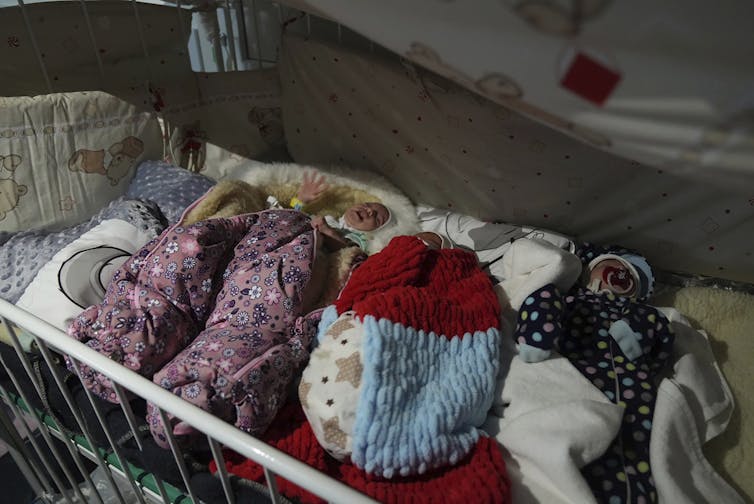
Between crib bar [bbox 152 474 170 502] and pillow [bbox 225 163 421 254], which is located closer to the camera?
crib bar [bbox 152 474 170 502]

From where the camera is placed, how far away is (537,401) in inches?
33.8

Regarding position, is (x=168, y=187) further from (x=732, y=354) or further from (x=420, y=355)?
(x=732, y=354)

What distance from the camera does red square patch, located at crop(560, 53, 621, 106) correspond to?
41 centimetres

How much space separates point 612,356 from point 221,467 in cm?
72

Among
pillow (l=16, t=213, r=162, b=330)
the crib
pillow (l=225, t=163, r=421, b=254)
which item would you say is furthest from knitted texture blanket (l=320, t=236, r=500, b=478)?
pillow (l=16, t=213, r=162, b=330)

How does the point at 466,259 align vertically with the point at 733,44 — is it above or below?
below

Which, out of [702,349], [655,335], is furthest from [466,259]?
[702,349]

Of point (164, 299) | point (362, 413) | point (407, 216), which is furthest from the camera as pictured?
point (407, 216)

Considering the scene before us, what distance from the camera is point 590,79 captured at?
42cm

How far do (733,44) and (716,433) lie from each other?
2.59ft

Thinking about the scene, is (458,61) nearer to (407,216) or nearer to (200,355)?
(200,355)

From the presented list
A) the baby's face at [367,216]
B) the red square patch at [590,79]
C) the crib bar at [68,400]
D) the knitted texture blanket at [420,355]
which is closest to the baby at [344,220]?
the baby's face at [367,216]

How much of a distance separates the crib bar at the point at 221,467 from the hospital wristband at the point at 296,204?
0.82 metres

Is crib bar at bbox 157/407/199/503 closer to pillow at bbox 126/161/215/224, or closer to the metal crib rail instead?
the metal crib rail
